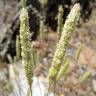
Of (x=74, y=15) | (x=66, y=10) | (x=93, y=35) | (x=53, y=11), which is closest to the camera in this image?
(x=74, y=15)

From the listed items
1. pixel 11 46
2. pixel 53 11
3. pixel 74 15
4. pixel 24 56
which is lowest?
pixel 11 46

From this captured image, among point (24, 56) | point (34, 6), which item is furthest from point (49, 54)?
point (24, 56)

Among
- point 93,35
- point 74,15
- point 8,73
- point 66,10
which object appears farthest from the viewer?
point 93,35

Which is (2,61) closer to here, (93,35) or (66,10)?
(66,10)

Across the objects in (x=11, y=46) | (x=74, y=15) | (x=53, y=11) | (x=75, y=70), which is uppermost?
(x=74, y=15)

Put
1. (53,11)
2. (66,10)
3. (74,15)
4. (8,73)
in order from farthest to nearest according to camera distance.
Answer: (53,11)
(66,10)
(8,73)
(74,15)

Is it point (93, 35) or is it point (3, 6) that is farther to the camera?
point (93, 35)

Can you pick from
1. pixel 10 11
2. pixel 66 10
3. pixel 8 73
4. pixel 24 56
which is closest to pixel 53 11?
pixel 66 10

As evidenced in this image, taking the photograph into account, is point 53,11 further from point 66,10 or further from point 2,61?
point 2,61

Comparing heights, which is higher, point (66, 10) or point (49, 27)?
point (66, 10)
